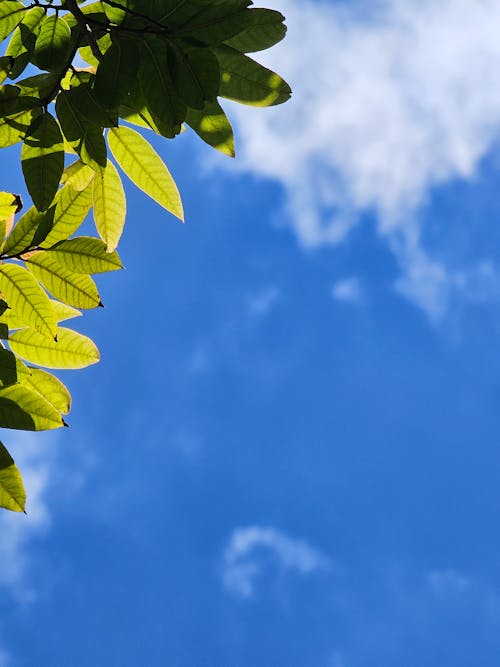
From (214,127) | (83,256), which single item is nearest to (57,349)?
(83,256)

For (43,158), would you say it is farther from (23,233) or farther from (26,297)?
(26,297)

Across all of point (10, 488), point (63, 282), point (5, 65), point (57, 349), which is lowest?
point (10, 488)

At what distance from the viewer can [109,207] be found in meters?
2.56

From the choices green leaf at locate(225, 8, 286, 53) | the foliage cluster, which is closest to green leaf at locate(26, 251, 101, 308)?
the foliage cluster

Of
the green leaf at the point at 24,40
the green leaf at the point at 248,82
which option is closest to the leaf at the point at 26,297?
the green leaf at the point at 24,40

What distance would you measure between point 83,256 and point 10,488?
80cm

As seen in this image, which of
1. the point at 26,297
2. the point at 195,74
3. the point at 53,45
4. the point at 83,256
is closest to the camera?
the point at 195,74

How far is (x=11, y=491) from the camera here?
2.18 meters

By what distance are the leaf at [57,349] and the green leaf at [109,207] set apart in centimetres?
37

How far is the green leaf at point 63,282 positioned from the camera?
249 cm

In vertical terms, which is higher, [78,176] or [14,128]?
[78,176]

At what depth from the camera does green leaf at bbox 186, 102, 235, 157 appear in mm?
2271

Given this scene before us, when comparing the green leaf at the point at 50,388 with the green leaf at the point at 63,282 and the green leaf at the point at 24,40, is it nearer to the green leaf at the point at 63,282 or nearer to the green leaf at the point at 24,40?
the green leaf at the point at 63,282

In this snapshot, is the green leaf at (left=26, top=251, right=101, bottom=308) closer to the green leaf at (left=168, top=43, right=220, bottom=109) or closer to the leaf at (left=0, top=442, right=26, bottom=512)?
the leaf at (left=0, top=442, right=26, bottom=512)
